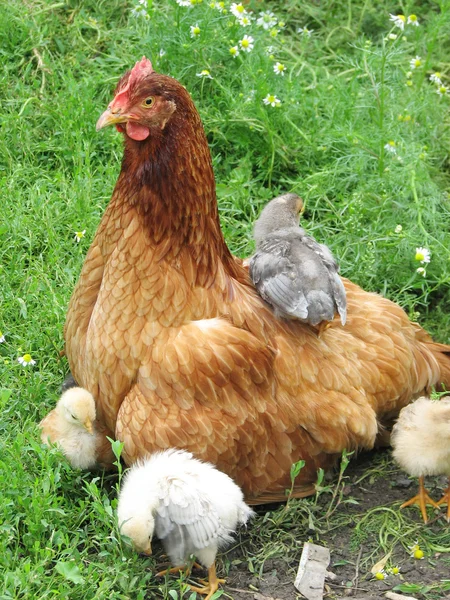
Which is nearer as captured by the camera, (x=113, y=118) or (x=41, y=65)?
(x=113, y=118)

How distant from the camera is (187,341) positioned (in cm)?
356

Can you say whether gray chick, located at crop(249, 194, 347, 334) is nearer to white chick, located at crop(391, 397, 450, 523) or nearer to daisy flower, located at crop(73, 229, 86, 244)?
white chick, located at crop(391, 397, 450, 523)

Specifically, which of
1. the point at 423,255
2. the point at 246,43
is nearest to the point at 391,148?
the point at 423,255

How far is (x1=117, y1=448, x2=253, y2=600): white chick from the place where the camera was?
332cm

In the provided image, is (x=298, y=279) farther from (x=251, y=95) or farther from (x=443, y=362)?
(x=251, y=95)

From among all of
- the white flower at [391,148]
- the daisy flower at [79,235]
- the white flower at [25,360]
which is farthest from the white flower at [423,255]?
the white flower at [25,360]

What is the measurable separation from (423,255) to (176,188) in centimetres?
177

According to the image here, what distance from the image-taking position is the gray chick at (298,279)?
12.2 ft

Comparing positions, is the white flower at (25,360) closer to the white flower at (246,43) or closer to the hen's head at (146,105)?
the hen's head at (146,105)

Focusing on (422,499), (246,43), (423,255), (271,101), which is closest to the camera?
(422,499)

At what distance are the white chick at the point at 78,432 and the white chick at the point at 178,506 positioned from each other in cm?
35

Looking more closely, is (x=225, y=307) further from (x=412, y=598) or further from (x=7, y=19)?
(x=7, y=19)

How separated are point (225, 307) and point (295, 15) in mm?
3607

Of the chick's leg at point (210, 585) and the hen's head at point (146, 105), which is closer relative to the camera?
the hen's head at point (146, 105)
